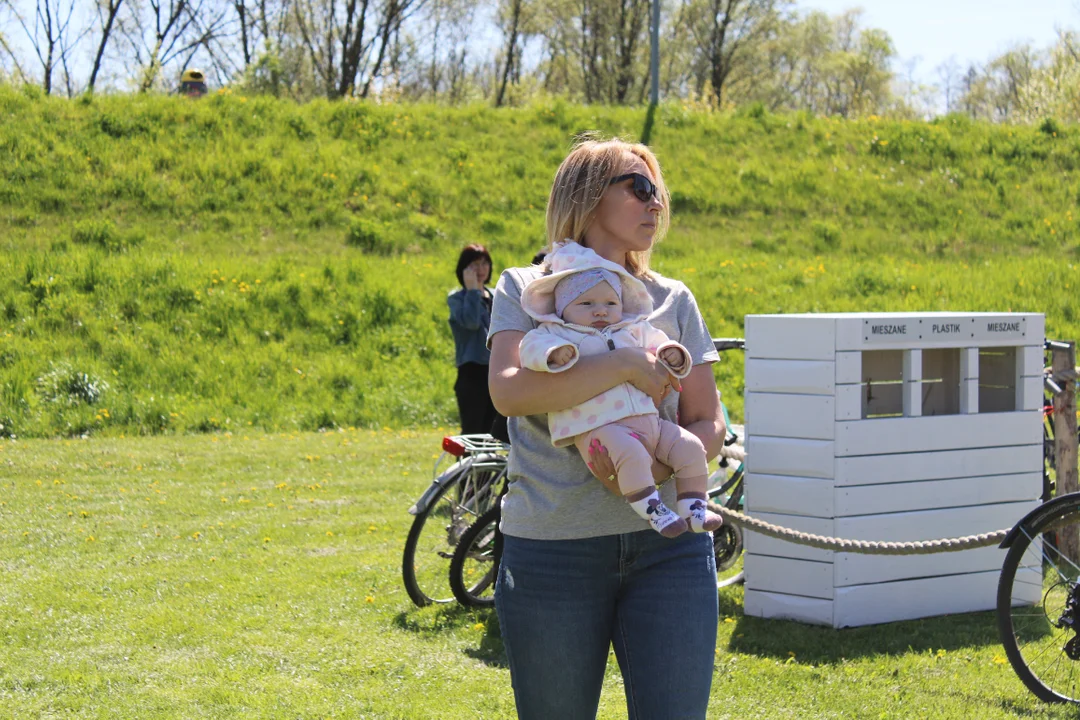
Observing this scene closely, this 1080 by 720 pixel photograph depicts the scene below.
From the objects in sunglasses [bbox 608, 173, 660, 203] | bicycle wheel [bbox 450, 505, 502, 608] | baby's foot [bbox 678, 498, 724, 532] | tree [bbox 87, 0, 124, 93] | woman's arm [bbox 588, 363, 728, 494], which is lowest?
bicycle wheel [bbox 450, 505, 502, 608]

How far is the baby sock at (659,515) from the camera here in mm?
2506

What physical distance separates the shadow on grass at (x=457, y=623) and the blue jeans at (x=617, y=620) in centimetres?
286

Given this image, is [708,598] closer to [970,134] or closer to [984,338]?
[984,338]

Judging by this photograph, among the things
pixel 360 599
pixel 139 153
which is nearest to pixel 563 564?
pixel 360 599

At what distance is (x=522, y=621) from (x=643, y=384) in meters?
0.60

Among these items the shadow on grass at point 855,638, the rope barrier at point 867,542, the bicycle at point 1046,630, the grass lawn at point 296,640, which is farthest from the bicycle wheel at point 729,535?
the bicycle at point 1046,630

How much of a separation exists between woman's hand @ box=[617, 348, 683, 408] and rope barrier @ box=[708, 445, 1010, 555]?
7.92 ft

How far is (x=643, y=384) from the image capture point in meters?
2.56

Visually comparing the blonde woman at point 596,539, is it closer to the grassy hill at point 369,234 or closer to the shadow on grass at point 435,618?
the shadow on grass at point 435,618

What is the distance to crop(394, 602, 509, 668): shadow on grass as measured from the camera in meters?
5.52

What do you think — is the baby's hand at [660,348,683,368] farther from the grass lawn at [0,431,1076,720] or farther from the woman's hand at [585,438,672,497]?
the grass lawn at [0,431,1076,720]

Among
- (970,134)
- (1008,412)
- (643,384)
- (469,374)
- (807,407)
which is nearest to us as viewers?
(643,384)

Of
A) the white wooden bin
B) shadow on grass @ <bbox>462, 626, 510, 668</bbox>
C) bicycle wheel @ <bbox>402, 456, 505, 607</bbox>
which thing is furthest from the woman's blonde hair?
bicycle wheel @ <bbox>402, 456, 505, 607</bbox>

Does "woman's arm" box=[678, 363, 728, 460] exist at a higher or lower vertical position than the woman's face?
lower
